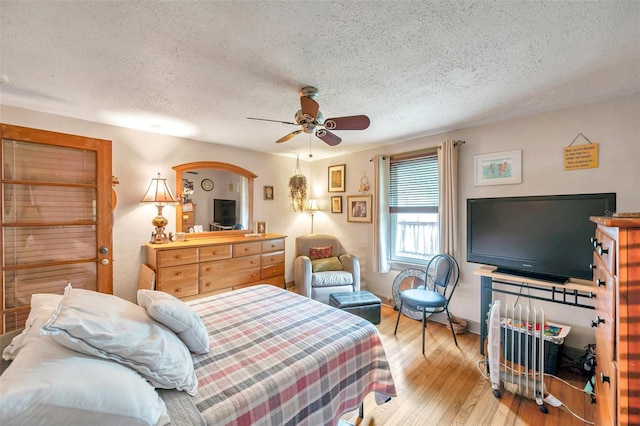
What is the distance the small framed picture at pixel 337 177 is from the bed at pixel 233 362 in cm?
273

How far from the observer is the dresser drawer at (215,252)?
3.12 metres

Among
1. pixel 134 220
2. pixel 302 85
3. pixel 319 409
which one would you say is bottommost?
pixel 319 409

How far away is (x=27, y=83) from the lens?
192cm

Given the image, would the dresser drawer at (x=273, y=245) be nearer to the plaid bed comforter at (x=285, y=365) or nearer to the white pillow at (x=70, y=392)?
the plaid bed comforter at (x=285, y=365)

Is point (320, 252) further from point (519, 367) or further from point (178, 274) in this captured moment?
point (519, 367)

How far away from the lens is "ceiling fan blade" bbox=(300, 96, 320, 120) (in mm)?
1741

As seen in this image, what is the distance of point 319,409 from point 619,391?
3.99 ft

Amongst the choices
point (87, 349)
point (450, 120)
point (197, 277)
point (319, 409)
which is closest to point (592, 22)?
point (450, 120)

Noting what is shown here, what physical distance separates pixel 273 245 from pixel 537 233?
3089mm

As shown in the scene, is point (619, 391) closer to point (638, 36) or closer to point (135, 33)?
point (638, 36)

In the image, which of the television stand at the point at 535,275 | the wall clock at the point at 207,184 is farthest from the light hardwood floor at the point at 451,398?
the wall clock at the point at 207,184

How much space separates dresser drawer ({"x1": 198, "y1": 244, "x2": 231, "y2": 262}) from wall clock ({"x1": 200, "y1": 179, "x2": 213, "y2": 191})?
96cm

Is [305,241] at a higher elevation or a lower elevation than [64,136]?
lower

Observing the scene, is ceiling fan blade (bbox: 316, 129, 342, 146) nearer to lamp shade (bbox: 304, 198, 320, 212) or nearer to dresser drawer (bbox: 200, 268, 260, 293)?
dresser drawer (bbox: 200, 268, 260, 293)
